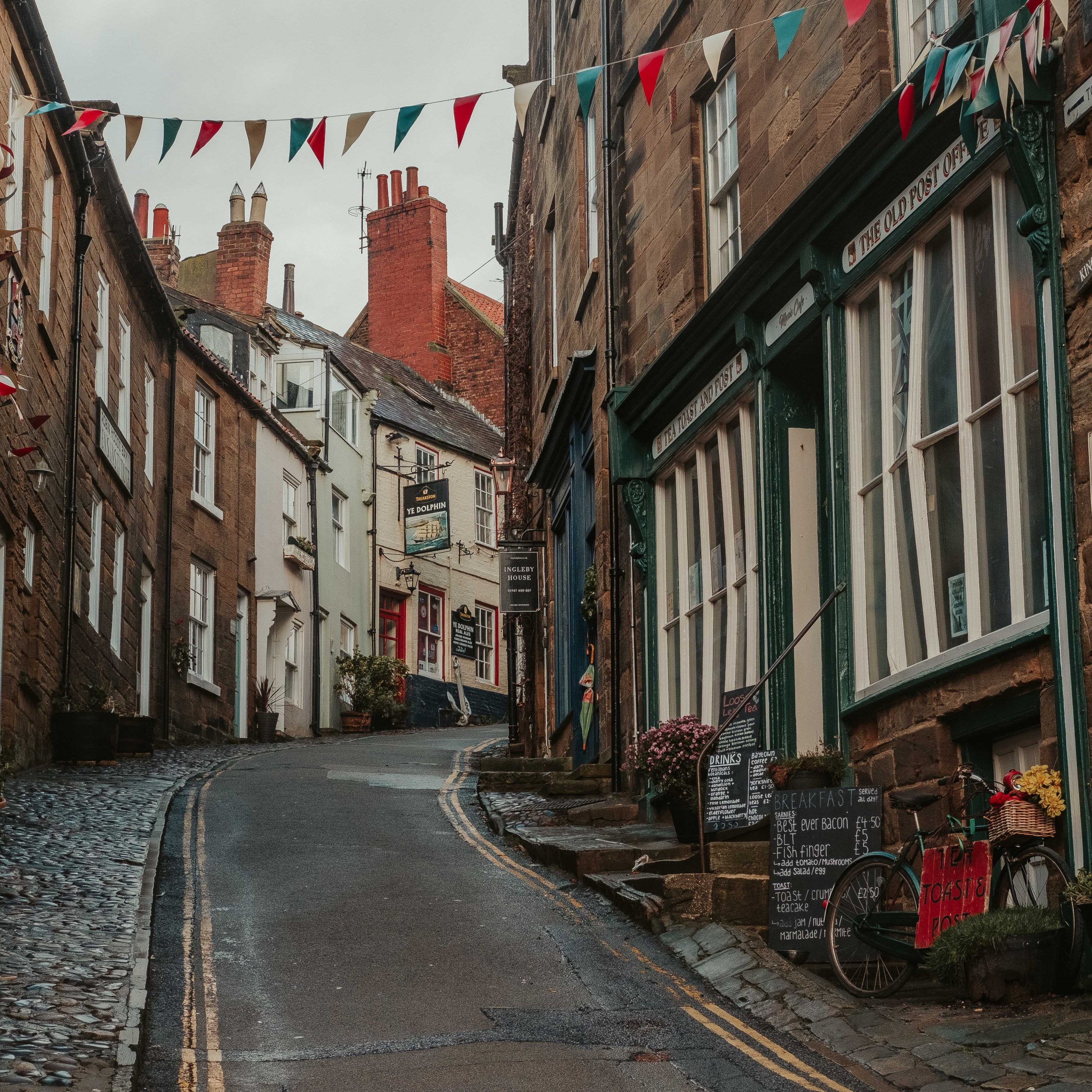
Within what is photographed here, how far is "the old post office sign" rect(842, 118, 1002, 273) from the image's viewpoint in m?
7.98

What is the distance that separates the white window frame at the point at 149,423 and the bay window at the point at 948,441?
15338mm

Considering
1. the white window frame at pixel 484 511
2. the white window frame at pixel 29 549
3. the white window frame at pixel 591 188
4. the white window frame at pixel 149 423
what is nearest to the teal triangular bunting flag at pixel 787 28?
the white window frame at pixel 591 188

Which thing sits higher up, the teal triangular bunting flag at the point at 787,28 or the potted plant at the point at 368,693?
the teal triangular bunting flag at the point at 787,28

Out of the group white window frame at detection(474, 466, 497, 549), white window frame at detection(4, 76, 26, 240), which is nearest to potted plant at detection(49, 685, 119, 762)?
→ white window frame at detection(4, 76, 26, 240)

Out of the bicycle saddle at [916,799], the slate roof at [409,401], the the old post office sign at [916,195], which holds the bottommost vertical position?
the bicycle saddle at [916,799]

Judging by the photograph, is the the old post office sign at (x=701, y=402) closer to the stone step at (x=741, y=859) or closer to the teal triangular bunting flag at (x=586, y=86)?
the teal triangular bunting flag at (x=586, y=86)

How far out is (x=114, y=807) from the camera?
45.0ft

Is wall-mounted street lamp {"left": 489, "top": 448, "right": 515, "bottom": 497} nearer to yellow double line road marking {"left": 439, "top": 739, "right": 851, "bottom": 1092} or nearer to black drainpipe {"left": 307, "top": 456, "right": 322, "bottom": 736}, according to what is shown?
black drainpipe {"left": 307, "top": 456, "right": 322, "bottom": 736}

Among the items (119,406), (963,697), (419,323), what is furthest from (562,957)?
(419,323)

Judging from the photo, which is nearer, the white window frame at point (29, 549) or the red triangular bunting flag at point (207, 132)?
the red triangular bunting flag at point (207, 132)

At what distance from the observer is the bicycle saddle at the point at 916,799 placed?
760cm

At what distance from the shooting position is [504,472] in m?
24.8

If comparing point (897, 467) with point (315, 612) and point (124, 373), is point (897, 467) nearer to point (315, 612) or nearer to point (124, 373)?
point (124, 373)

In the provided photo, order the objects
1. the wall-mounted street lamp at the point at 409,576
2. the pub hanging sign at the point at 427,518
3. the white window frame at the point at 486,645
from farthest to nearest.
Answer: the white window frame at the point at 486,645 → the wall-mounted street lamp at the point at 409,576 → the pub hanging sign at the point at 427,518
